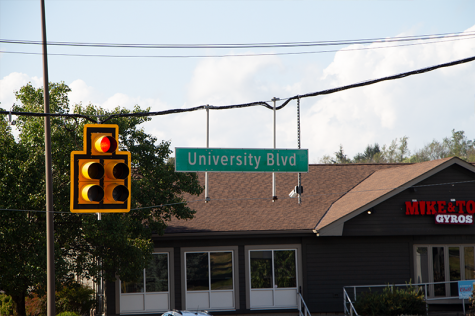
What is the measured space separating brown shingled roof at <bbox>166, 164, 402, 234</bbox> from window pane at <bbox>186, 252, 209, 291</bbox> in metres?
1.45

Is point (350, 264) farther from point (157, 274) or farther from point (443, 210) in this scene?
point (157, 274)

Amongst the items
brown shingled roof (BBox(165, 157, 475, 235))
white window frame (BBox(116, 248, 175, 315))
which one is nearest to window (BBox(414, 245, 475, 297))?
brown shingled roof (BBox(165, 157, 475, 235))

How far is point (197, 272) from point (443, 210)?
1112 centimetres

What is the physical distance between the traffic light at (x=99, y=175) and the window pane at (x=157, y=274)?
14.5 m

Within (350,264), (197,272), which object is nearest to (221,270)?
(197,272)

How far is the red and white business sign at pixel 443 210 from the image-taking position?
69.6ft

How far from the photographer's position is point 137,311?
21438 millimetres

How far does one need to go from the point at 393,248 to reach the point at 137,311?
1166 cm

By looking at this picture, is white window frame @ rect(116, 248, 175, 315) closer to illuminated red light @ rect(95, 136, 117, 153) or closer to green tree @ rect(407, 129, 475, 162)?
illuminated red light @ rect(95, 136, 117, 153)

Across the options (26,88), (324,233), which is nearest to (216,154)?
(26,88)

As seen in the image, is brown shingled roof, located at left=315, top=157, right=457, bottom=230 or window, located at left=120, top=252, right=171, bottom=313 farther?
window, located at left=120, top=252, right=171, bottom=313

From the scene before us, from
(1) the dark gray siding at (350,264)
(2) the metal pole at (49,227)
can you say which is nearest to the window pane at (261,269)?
(1) the dark gray siding at (350,264)

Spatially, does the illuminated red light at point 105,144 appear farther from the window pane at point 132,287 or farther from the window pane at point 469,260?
the window pane at point 469,260

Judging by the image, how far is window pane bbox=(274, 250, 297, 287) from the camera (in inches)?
871
